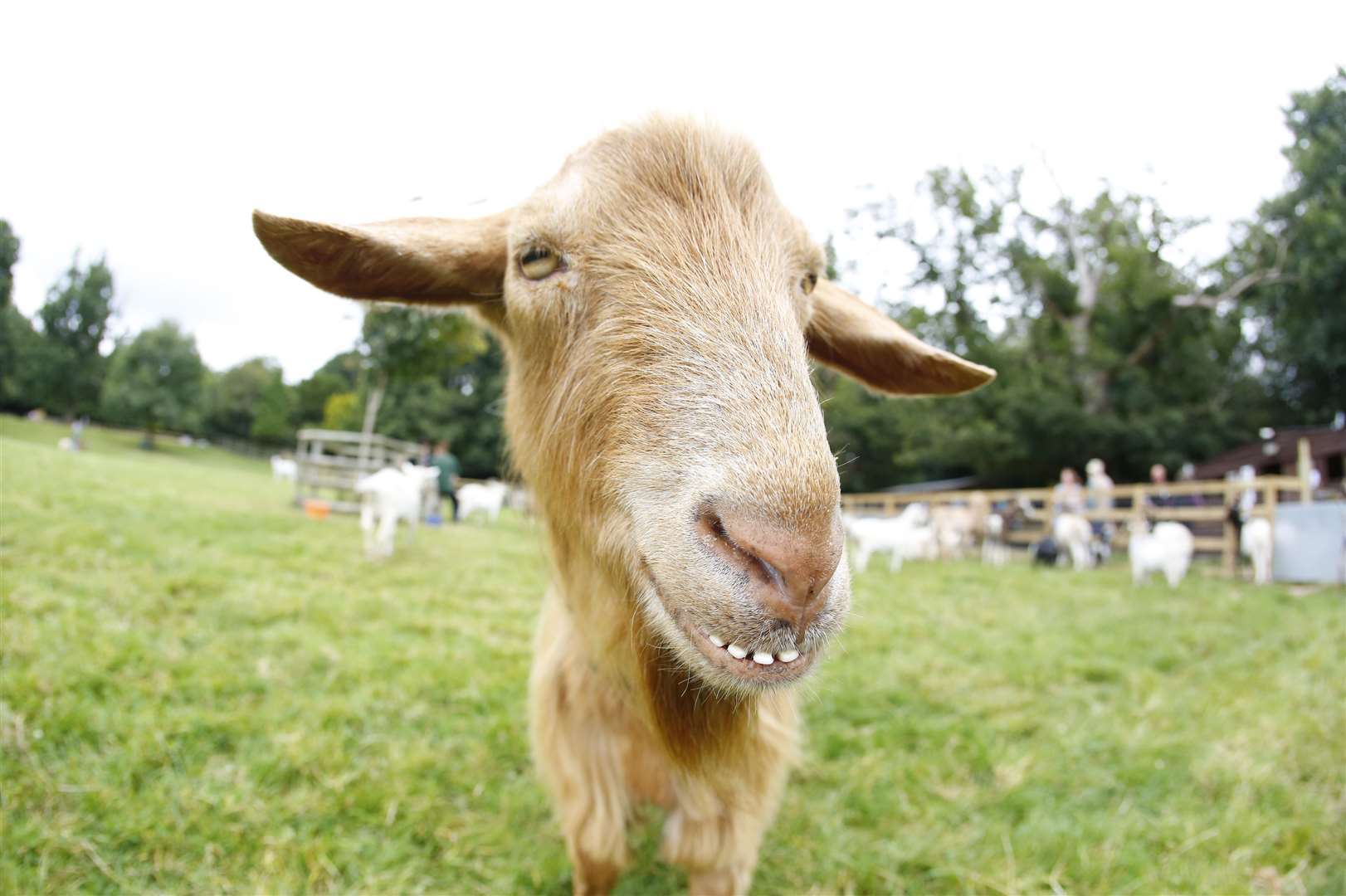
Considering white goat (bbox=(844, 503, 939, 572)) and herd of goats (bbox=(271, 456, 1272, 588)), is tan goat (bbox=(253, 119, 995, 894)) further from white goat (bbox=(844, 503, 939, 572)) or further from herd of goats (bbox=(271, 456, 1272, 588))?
white goat (bbox=(844, 503, 939, 572))

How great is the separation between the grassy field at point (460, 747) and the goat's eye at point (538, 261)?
1.12 meters

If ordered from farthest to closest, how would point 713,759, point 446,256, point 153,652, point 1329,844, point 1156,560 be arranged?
point 1156,560, point 153,652, point 1329,844, point 446,256, point 713,759

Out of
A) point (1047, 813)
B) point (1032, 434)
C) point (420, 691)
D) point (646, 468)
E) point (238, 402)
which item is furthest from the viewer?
point (1032, 434)

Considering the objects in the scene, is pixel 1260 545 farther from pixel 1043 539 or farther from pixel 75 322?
pixel 75 322

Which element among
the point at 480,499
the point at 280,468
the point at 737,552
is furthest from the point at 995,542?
the point at 280,468

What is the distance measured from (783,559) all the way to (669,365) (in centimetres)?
56

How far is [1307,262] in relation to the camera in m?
27.0

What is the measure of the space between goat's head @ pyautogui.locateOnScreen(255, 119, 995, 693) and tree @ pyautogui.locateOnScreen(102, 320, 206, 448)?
3347 mm

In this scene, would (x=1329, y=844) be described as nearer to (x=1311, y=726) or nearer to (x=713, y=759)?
(x=1311, y=726)

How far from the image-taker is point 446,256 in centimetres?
230

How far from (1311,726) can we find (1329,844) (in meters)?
1.48

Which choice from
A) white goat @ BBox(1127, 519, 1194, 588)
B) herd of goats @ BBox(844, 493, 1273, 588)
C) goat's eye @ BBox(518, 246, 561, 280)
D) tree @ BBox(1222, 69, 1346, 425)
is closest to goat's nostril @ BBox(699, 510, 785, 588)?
goat's eye @ BBox(518, 246, 561, 280)

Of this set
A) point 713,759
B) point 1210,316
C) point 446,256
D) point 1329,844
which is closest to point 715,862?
point 713,759

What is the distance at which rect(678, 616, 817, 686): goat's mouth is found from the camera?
4.46 feet
